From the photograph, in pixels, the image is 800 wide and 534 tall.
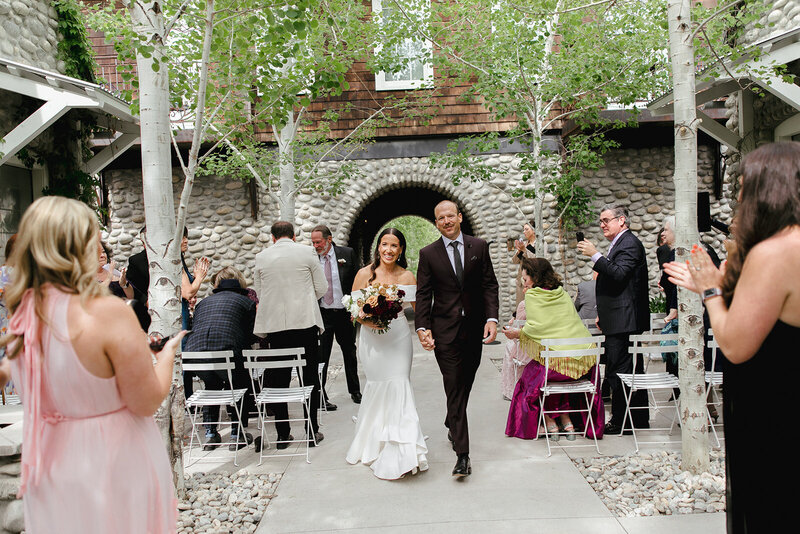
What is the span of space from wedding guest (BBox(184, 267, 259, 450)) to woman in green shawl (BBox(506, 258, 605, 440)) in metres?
2.55

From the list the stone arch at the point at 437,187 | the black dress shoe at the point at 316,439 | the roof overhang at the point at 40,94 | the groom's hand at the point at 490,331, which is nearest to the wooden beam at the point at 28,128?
the roof overhang at the point at 40,94

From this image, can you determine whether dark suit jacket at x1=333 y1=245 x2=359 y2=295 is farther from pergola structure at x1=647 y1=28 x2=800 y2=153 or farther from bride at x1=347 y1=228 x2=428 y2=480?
pergola structure at x1=647 y1=28 x2=800 y2=153

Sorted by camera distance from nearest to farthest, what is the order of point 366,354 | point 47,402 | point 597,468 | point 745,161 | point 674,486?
point 47,402
point 745,161
point 674,486
point 597,468
point 366,354

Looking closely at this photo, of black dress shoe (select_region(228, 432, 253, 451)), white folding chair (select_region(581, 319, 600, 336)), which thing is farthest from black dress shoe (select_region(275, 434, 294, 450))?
white folding chair (select_region(581, 319, 600, 336))

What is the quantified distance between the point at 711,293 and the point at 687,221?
223 cm

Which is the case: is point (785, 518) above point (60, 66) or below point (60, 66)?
below

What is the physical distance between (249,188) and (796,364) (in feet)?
37.2

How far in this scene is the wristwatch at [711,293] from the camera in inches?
84.5

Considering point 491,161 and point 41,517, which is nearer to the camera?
point 41,517

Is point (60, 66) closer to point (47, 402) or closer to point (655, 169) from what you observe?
point (47, 402)

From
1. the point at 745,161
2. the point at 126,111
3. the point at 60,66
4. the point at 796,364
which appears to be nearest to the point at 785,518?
the point at 796,364

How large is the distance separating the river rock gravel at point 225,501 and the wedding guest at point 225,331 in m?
0.83

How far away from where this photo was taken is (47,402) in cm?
188

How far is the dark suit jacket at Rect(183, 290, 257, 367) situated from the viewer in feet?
17.8
